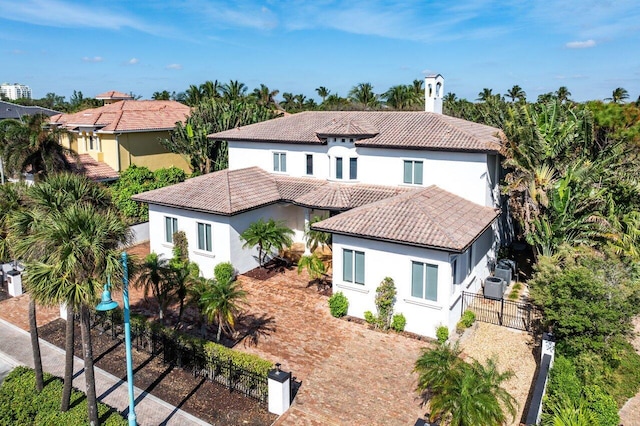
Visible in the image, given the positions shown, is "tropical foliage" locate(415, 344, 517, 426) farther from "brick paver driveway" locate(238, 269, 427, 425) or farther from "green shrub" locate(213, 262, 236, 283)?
"green shrub" locate(213, 262, 236, 283)

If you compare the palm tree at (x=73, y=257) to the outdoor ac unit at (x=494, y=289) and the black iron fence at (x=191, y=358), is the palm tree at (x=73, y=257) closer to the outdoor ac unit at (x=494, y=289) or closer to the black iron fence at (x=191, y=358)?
the black iron fence at (x=191, y=358)

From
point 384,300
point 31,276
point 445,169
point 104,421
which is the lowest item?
point 104,421

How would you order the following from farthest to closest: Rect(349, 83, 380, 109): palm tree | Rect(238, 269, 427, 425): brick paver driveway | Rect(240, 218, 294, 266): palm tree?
Rect(349, 83, 380, 109): palm tree < Rect(240, 218, 294, 266): palm tree < Rect(238, 269, 427, 425): brick paver driveway

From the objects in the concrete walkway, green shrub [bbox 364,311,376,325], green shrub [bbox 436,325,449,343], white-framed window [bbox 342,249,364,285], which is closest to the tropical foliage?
green shrub [bbox 436,325,449,343]

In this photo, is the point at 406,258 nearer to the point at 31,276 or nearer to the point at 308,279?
the point at 308,279

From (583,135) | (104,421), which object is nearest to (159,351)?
(104,421)

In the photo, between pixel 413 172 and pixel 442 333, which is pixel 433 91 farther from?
pixel 442 333
